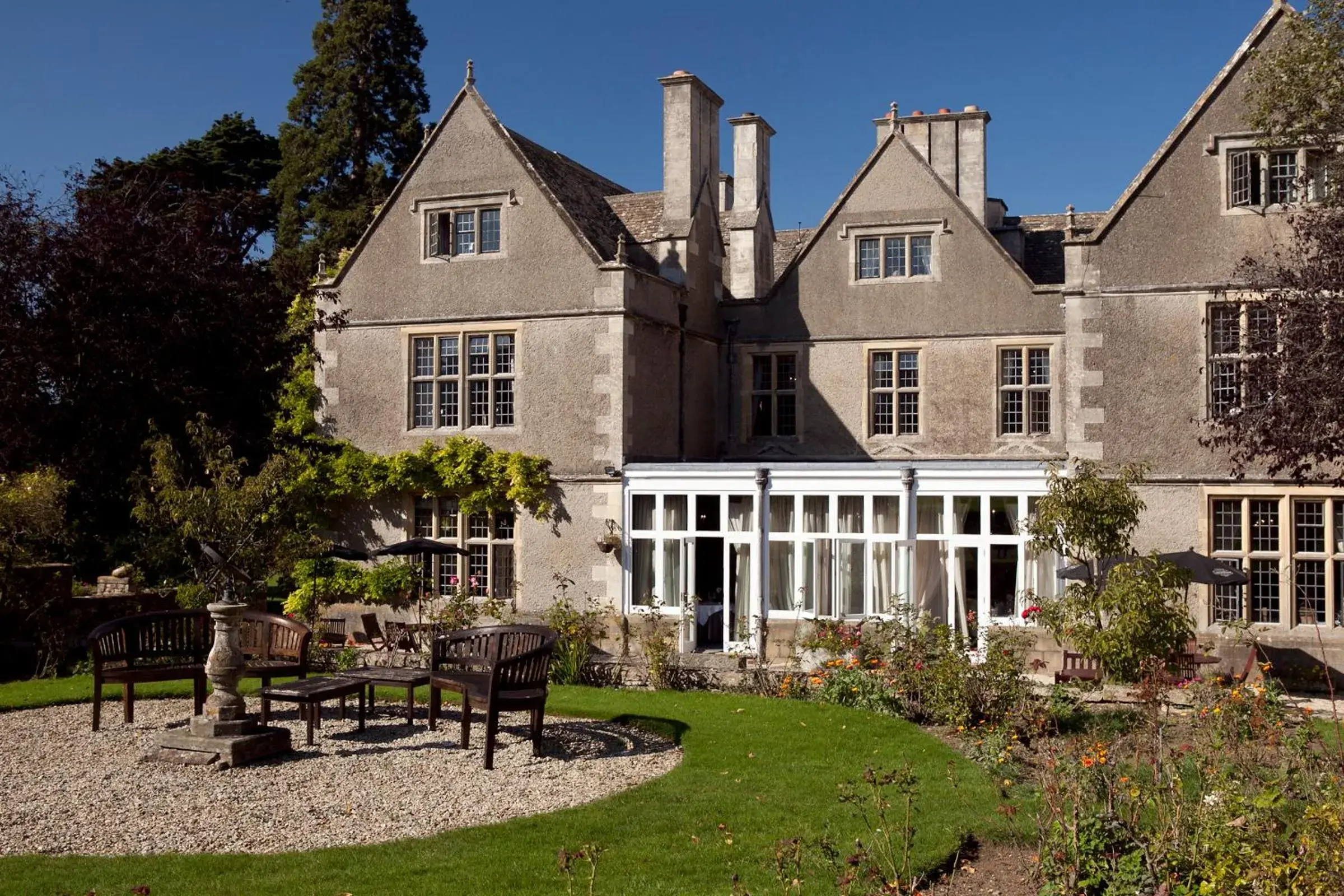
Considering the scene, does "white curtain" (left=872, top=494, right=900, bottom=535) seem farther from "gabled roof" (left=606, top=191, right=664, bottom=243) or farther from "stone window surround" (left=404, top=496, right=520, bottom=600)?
"gabled roof" (left=606, top=191, right=664, bottom=243)

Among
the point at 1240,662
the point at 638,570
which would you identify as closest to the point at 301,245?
the point at 638,570

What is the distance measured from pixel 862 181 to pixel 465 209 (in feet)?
22.2

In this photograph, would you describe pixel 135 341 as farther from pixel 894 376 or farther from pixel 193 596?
pixel 894 376

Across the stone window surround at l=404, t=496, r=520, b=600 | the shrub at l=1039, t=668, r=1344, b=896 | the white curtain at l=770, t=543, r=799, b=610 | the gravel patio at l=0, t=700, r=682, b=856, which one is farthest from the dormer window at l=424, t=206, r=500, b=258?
the shrub at l=1039, t=668, r=1344, b=896

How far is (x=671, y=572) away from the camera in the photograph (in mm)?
19500

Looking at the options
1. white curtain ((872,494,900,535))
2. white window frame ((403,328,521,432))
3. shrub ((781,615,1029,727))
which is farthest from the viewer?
white window frame ((403,328,521,432))

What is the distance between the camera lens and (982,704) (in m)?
12.8

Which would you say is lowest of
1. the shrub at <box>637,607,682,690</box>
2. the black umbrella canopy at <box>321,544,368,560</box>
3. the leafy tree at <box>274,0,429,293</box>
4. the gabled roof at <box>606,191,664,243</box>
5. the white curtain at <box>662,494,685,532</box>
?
the shrub at <box>637,607,682,690</box>

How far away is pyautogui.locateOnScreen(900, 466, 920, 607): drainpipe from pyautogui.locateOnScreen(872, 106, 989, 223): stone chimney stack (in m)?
7.00

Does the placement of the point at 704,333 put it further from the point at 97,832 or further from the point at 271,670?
the point at 97,832

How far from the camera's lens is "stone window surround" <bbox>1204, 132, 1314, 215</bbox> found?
57.5ft

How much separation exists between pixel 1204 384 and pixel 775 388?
7.61 m

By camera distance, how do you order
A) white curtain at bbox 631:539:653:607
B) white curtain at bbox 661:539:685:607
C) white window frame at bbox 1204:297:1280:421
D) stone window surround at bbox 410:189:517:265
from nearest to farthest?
white window frame at bbox 1204:297:1280:421 → white curtain at bbox 661:539:685:607 → white curtain at bbox 631:539:653:607 → stone window surround at bbox 410:189:517:265

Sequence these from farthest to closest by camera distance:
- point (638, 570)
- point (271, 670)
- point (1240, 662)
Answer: point (638, 570)
point (1240, 662)
point (271, 670)
